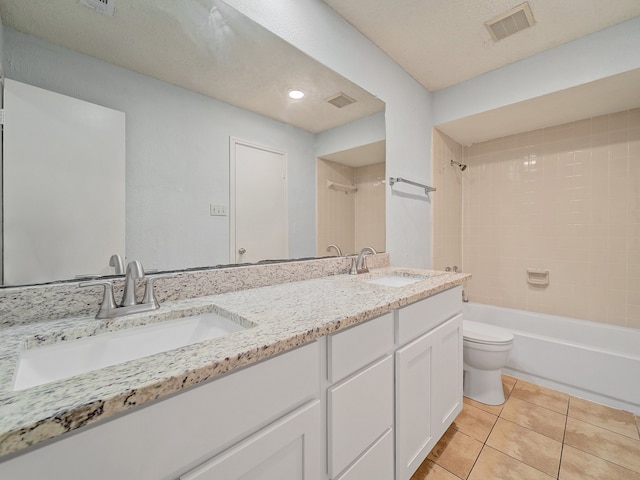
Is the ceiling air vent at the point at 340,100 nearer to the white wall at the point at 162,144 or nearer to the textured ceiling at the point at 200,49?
the textured ceiling at the point at 200,49

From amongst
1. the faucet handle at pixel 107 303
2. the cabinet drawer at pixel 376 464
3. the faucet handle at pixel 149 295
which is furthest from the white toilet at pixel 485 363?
the faucet handle at pixel 107 303

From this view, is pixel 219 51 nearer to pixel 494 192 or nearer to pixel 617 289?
pixel 494 192

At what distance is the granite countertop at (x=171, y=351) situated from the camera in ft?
1.22

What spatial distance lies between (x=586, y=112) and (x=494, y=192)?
868 mm

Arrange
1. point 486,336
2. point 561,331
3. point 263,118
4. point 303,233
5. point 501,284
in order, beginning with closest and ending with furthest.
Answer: point 263,118
point 303,233
point 486,336
point 561,331
point 501,284

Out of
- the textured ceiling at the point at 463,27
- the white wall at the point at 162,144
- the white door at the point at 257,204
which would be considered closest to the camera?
the white wall at the point at 162,144

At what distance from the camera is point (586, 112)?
7.05ft

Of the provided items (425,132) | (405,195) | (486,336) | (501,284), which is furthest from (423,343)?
(501,284)

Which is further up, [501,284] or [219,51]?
[219,51]

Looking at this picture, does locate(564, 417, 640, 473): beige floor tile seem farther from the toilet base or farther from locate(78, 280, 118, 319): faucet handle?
locate(78, 280, 118, 319): faucet handle

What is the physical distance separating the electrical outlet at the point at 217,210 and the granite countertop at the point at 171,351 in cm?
32

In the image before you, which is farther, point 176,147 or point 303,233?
point 303,233

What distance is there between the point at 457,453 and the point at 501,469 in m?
0.19

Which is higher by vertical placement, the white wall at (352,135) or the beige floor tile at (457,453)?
the white wall at (352,135)
